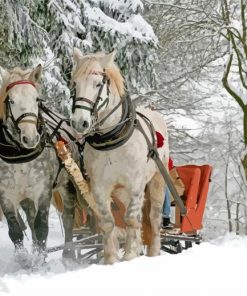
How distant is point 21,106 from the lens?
5453 millimetres

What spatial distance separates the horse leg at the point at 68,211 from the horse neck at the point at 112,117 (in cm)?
141

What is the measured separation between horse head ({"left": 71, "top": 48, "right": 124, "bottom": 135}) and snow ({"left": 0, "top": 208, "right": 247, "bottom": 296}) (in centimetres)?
119

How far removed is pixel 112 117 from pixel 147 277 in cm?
161

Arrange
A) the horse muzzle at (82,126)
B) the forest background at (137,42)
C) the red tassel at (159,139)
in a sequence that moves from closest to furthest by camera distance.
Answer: the horse muzzle at (82,126) → the red tassel at (159,139) → the forest background at (137,42)

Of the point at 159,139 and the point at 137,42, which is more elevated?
the point at 137,42

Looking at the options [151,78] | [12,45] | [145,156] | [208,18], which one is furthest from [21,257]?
[208,18]

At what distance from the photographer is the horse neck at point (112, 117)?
568 centimetres

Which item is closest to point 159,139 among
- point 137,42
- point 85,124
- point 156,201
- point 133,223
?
point 156,201

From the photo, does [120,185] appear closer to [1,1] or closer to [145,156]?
[145,156]

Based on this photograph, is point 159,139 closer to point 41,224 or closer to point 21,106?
point 41,224

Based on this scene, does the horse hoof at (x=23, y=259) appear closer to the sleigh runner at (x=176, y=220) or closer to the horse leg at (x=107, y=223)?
the horse leg at (x=107, y=223)

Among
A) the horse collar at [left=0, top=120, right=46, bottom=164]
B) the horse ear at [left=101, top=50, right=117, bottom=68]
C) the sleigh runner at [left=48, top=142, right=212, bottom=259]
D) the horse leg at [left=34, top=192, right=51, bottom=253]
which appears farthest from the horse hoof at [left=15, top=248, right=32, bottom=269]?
the horse ear at [left=101, top=50, right=117, bottom=68]

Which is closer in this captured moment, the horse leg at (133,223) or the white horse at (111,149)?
the white horse at (111,149)

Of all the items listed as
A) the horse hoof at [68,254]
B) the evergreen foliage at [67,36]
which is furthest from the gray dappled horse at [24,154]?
the evergreen foliage at [67,36]
